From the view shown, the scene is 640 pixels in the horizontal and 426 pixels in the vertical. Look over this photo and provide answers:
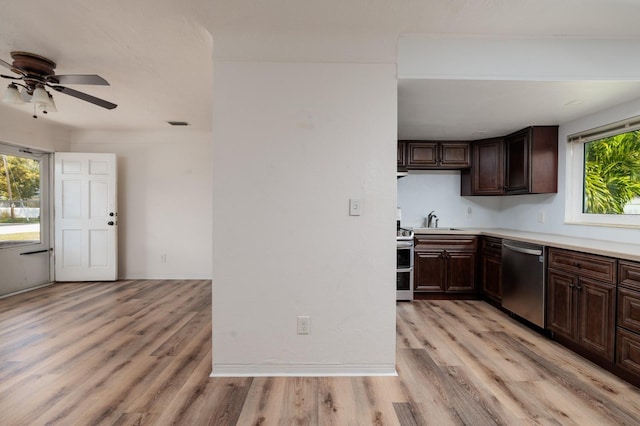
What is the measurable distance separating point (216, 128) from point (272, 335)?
4.79ft

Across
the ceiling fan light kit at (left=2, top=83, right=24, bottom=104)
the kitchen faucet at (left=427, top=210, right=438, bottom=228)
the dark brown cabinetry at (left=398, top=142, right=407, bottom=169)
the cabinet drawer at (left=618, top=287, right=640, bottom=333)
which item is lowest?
the cabinet drawer at (left=618, top=287, right=640, bottom=333)

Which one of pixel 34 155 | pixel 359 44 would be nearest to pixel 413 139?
pixel 359 44

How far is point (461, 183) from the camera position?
14.4ft

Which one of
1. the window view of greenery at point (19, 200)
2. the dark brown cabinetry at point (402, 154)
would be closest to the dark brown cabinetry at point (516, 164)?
the dark brown cabinetry at point (402, 154)

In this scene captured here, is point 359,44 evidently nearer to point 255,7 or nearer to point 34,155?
point 255,7

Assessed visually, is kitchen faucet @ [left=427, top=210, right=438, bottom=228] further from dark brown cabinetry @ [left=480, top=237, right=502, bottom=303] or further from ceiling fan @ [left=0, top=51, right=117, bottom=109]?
ceiling fan @ [left=0, top=51, right=117, bottom=109]

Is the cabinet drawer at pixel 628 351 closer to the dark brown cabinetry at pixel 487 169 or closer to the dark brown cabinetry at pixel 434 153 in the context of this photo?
the dark brown cabinetry at pixel 487 169

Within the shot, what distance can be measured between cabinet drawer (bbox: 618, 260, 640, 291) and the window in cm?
86

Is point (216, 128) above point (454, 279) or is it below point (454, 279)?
above

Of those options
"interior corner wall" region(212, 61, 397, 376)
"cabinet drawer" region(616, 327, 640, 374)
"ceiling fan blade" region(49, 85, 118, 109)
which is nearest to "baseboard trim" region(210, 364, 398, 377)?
"interior corner wall" region(212, 61, 397, 376)

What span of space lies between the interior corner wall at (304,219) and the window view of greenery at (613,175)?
2269mm

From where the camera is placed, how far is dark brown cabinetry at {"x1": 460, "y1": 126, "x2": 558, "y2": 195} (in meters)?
3.32

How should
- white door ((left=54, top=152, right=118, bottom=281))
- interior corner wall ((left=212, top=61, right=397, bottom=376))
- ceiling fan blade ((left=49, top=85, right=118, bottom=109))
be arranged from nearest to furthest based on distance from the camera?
interior corner wall ((left=212, top=61, right=397, bottom=376))
ceiling fan blade ((left=49, top=85, right=118, bottom=109))
white door ((left=54, top=152, right=118, bottom=281))

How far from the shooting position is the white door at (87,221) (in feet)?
14.8
